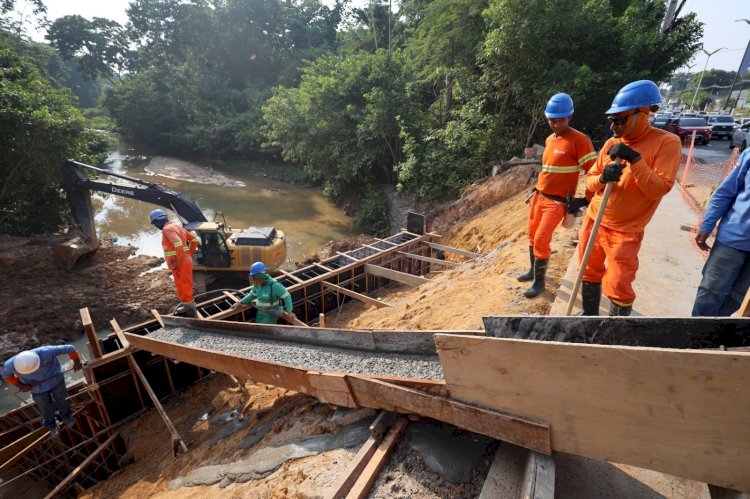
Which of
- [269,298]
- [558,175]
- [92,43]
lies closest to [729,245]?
[558,175]

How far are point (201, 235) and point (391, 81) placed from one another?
10.1 m

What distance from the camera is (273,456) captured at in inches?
124

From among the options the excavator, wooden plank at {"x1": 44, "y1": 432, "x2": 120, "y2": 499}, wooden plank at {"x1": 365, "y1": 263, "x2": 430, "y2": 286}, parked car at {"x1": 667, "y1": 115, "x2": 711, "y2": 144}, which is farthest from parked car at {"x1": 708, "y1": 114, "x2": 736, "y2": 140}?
wooden plank at {"x1": 44, "y1": 432, "x2": 120, "y2": 499}

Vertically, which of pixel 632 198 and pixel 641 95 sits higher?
pixel 641 95

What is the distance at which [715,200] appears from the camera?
109 inches

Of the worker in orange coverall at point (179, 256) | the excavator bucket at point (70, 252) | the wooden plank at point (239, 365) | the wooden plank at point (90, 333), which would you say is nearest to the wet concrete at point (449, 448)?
the wooden plank at point (239, 365)

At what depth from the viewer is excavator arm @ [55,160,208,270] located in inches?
374

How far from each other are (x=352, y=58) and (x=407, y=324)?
553 inches

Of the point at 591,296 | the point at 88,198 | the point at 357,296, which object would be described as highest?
the point at 591,296

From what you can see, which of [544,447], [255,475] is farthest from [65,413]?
[544,447]

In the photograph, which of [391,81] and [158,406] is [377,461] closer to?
Answer: [158,406]

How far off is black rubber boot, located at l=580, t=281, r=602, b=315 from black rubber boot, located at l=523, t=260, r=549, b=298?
2.79 ft

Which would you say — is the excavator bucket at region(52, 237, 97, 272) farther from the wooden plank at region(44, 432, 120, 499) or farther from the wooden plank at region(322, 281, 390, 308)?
the wooden plank at region(322, 281, 390, 308)

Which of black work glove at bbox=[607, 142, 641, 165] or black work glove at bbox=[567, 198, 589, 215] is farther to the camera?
black work glove at bbox=[567, 198, 589, 215]
